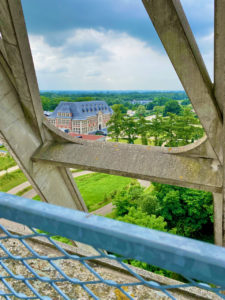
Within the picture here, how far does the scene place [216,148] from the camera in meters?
2.52

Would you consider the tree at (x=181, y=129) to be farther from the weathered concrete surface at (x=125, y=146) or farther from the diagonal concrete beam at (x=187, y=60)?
the diagonal concrete beam at (x=187, y=60)

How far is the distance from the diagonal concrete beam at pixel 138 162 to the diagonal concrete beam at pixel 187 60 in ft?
0.94

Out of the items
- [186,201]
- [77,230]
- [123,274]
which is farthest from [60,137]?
[186,201]

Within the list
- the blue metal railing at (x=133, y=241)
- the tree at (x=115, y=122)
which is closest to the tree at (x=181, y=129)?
the tree at (x=115, y=122)

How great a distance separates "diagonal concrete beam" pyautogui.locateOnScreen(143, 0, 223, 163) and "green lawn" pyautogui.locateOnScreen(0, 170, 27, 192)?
693 inches

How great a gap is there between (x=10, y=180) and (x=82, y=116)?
1173 centimetres

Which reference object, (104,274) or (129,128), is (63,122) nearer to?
(129,128)

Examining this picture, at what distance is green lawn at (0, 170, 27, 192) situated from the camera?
58.4 feet

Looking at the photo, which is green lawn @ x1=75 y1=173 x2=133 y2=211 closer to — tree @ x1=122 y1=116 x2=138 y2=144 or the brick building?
the brick building

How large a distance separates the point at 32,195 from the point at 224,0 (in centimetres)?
1727

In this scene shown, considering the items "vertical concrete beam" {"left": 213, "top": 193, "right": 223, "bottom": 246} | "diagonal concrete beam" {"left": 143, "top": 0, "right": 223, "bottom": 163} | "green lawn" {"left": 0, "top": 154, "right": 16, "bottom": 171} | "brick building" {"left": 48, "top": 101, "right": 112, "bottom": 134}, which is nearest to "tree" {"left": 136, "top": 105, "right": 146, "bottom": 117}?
"brick building" {"left": 48, "top": 101, "right": 112, "bottom": 134}

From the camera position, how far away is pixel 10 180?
1830 centimetres

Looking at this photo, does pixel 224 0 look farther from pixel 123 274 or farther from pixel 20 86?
pixel 20 86

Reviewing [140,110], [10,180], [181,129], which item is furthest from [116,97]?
[10,180]
